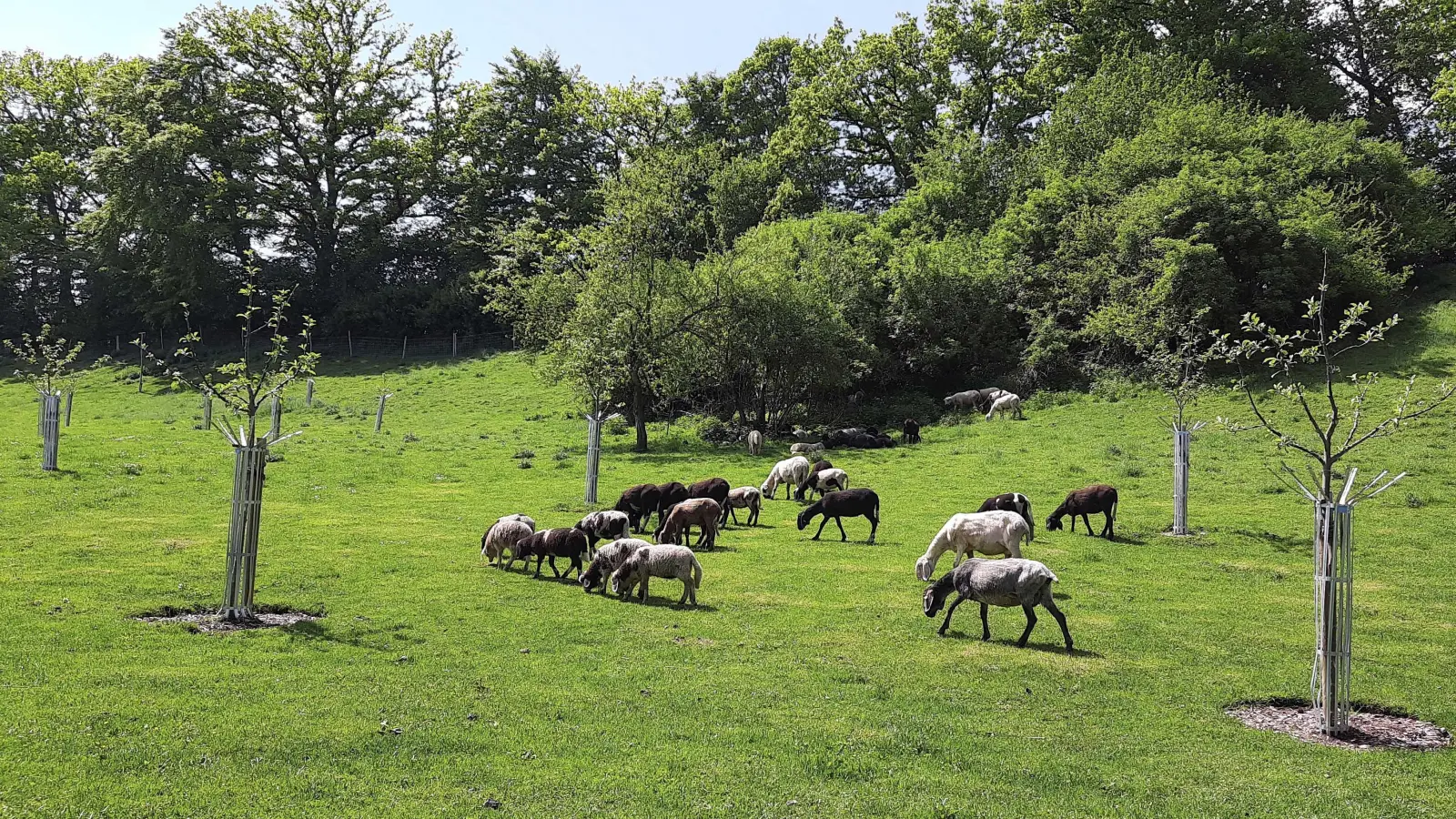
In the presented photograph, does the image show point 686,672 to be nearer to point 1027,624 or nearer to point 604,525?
point 1027,624

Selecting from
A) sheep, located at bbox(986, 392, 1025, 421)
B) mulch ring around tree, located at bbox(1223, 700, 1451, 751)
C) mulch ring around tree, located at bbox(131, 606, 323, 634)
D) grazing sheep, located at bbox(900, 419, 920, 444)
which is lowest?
mulch ring around tree, located at bbox(131, 606, 323, 634)

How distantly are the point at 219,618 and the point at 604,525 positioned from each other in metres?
7.87

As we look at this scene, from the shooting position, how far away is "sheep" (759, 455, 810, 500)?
2903cm

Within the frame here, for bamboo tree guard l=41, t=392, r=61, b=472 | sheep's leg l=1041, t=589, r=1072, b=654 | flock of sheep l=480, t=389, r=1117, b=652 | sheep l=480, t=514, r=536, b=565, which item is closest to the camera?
sheep's leg l=1041, t=589, r=1072, b=654

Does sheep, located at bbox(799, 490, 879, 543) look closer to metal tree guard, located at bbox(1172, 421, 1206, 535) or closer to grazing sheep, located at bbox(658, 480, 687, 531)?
grazing sheep, located at bbox(658, 480, 687, 531)

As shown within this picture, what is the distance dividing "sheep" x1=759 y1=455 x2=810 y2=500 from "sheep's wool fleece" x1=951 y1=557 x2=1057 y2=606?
1471 centimetres

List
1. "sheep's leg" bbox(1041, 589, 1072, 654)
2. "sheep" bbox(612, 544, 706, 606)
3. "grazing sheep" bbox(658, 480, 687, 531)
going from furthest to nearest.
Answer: "grazing sheep" bbox(658, 480, 687, 531), "sheep" bbox(612, 544, 706, 606), "sheep's leg" bbox(1041, 589, 1072, 654)

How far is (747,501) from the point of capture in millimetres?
24734

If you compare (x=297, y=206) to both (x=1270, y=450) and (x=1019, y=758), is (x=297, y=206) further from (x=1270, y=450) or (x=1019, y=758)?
(x=1019, y=758)

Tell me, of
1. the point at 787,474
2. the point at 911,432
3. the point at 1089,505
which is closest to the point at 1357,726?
the point at 1089,505

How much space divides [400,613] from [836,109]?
2325 inches

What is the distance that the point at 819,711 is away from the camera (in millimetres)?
10781

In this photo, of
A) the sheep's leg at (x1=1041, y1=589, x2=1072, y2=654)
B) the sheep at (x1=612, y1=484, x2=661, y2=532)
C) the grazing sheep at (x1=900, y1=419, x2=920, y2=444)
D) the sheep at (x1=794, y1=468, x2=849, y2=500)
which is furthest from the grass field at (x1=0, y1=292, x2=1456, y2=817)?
the grazing sheep at (x1=900, y1=419, x2=920, y2=444)

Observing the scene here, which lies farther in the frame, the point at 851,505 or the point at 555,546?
the point at 851,505
